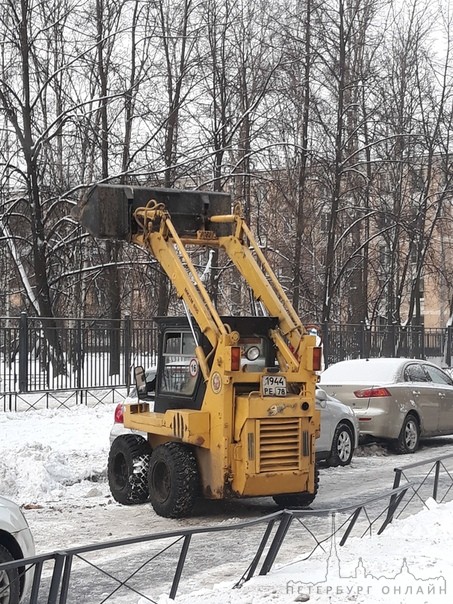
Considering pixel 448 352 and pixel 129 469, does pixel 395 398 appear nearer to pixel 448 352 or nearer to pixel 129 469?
pixel 129 469

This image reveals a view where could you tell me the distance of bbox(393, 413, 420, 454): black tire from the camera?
1680 centimetres

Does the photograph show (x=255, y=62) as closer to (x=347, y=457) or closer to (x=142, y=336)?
(x=142, y=336)

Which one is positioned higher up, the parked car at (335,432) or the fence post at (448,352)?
the fence post at (448,352)

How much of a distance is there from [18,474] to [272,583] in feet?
21.5

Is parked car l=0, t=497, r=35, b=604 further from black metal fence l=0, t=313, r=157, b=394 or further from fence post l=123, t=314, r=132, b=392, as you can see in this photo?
fence post l=123, t=314, r=132, b=392

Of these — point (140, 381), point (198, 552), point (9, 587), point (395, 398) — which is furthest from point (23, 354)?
point (9, 587)

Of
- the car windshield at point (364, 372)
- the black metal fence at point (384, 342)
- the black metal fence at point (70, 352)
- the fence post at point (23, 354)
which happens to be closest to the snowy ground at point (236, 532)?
the car windshield at point (364, 372)

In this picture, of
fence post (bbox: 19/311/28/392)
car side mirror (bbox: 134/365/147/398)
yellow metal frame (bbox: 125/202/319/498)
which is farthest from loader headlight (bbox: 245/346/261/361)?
fence post (bbox: 19/311/28/392)

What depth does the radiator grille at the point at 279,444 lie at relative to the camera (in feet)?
33.9

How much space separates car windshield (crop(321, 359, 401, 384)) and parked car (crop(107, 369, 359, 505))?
5.40ft

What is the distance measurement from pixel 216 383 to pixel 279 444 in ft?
3.23

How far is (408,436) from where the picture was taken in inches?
670

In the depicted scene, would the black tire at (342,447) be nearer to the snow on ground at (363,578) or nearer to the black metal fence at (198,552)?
the black metal fence at (198,552)

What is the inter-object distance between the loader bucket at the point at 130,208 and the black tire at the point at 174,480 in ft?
8.77
